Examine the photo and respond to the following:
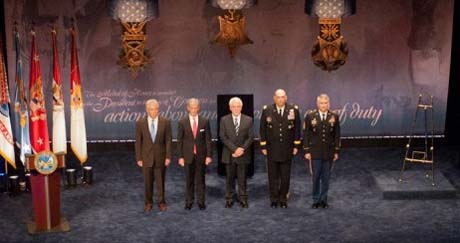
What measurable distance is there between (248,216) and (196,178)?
0.78 m

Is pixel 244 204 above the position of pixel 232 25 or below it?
below

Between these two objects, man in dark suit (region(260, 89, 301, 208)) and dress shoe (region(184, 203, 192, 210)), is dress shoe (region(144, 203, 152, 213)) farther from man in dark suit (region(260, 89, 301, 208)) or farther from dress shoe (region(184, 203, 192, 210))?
man in dark suit (region(260, 89, 301, 208))

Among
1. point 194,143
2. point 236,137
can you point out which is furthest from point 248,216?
point 194,143

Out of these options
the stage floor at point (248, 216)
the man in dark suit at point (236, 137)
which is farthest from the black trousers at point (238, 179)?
the stage floor at point (248, 216)

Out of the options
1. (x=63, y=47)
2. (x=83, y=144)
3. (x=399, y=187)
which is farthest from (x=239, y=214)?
(x=63, y=47)

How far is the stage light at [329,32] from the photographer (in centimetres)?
1006

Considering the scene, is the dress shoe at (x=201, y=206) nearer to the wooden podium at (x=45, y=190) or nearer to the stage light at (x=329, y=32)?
the wooden podium at (x=45, y=190)

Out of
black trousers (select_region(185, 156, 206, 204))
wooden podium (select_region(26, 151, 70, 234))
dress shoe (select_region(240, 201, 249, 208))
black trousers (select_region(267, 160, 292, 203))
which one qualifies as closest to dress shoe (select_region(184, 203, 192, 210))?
black trousers (select_region(185, 156, 206, 204))

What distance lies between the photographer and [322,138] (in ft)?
29.0

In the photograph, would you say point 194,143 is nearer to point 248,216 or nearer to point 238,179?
point 238,179

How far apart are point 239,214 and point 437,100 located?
4.63 m

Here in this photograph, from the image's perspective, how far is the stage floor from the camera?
321 inches

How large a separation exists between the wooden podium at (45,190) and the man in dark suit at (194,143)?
141 centimetres

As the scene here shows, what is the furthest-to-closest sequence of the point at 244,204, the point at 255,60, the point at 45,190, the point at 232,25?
1. the point at 255,60
2. the point at 232,25
3. the point at 244,204
4. the point at 45,190
